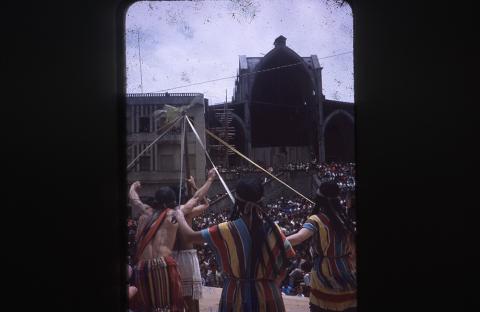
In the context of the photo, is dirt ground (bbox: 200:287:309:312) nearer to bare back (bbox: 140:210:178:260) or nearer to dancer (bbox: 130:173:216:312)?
dancer (bbox: 130:173:216:312)

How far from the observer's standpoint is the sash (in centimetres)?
269

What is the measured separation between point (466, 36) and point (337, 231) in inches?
58.1

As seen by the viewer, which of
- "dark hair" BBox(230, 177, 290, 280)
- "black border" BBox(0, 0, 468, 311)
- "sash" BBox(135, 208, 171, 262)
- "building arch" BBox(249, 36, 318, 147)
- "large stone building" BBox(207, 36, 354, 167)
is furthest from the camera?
"building arch" BBox(249, 36, 318, 147)

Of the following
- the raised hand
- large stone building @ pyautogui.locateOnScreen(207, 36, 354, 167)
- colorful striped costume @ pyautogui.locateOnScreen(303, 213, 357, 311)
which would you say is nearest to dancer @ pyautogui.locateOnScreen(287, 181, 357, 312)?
colorful striped costume @ pyautogui.locateOnScreen(303, 213, 357, 311)

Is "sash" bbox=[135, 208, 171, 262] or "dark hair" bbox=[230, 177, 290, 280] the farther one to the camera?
"sash" bbox=[135, 208, 171, 262]

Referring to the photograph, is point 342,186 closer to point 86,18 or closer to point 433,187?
point 433,187

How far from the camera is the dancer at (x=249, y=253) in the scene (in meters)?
2.56

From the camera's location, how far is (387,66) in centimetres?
256

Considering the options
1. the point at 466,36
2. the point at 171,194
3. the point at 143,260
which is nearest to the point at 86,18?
the point at 171,194

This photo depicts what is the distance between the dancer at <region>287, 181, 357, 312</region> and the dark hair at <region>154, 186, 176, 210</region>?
845mm

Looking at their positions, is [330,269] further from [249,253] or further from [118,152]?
[118,152]

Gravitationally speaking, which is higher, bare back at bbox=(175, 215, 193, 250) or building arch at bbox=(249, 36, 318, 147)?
building arch at bbox=(249, 36, 318, 147)

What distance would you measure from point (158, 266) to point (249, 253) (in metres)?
0.63

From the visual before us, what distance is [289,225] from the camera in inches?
106
